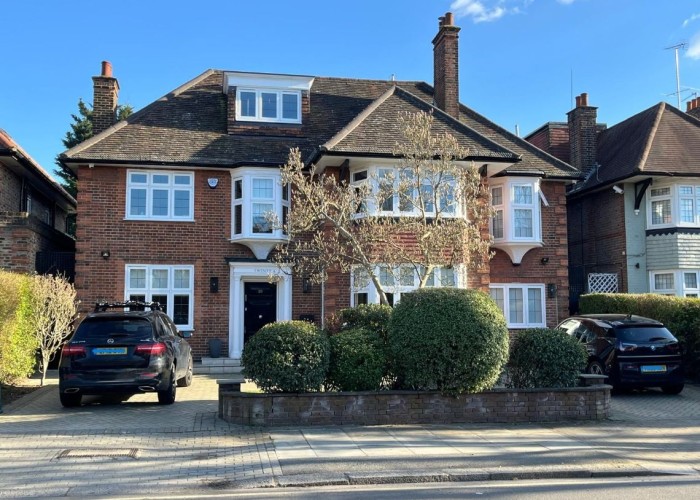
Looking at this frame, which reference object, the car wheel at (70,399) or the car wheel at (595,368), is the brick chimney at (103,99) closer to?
the car wheel at (70,399)

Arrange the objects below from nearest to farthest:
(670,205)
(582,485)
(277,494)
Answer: (277,494)
(582,485)
(670,205)

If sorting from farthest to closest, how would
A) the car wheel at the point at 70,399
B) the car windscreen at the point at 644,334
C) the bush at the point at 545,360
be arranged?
the car windscreen at the point at 644,334, the car wheel at the point at 70,399, the bush at the point at 545,360

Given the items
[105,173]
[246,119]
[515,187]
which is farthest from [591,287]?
[105,173]

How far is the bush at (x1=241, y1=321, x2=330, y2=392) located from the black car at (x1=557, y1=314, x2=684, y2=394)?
20.9ft

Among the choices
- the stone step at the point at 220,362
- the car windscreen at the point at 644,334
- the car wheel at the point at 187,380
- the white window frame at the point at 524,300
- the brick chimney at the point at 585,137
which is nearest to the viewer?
the car windscreen at the point at 644,334

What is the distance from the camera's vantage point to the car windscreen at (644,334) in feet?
40.8

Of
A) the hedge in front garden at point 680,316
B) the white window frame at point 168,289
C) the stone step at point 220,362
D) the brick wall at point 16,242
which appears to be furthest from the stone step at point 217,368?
the hedge in front garden at point 680,316

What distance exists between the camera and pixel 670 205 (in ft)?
64.6

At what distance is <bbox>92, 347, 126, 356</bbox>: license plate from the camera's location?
10.0m

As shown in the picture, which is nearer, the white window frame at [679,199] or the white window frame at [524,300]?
the white window frame at [524,300]

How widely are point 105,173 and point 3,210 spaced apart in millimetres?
3175

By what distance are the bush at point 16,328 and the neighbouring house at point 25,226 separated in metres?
4.58

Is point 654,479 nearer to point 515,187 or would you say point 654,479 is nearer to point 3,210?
point 515,187

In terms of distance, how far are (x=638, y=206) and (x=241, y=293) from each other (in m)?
13.1
